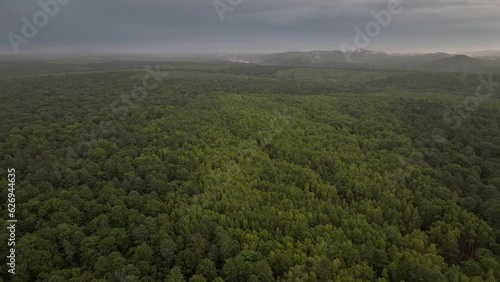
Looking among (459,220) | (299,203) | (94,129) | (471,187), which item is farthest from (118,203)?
(471,187)

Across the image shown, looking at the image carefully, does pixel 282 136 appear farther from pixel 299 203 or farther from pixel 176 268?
pixel 176 268

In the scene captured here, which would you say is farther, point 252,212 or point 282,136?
point 282,136

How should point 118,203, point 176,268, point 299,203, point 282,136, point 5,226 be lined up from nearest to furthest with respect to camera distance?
point 176,268
point 5,226
point 118,203
point 299,203
point 282,136
